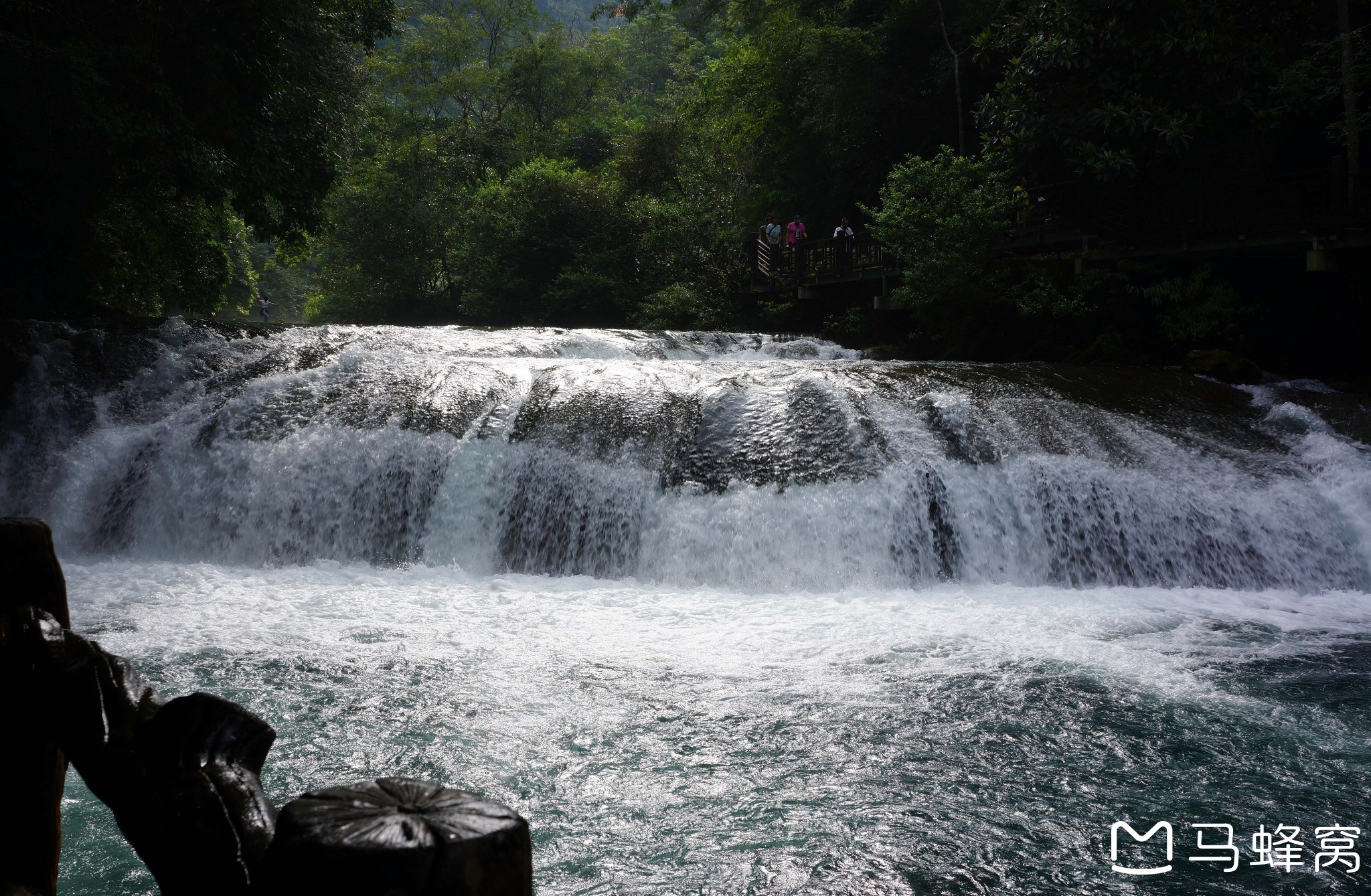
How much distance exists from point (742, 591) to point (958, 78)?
16.7 metres

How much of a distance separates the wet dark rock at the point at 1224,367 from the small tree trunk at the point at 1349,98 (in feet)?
8.99

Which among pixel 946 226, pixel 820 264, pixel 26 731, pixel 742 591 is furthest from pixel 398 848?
pixel 820 264

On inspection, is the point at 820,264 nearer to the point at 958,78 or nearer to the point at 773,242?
the point at 773,242

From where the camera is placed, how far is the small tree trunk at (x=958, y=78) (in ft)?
65.6

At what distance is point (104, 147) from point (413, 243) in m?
23.9

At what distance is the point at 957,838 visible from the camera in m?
3.48

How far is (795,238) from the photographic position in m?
22.0

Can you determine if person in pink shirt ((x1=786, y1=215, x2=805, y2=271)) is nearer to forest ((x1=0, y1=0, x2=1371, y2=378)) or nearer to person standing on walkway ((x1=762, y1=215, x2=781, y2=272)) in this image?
person standing on walkway ((x1=762, y1=215, x2=781, y2=272))

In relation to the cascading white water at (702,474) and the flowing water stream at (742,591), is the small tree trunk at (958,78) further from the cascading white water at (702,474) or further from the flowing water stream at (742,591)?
the cascading white water at (702,474)

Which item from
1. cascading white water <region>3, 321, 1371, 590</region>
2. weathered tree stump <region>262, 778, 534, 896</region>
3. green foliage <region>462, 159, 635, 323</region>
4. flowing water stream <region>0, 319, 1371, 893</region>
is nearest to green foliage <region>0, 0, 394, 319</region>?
flowing water stream <region>0, 319, 1371, 893</region>

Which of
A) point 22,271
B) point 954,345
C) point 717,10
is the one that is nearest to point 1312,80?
point 954,345

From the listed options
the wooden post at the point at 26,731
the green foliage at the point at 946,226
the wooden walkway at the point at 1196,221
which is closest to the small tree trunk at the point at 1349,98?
the wooden walkway at the point at 1196,221

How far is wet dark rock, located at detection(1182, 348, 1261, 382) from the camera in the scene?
11.8 metres

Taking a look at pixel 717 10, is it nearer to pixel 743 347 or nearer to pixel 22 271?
pixel 743 347
